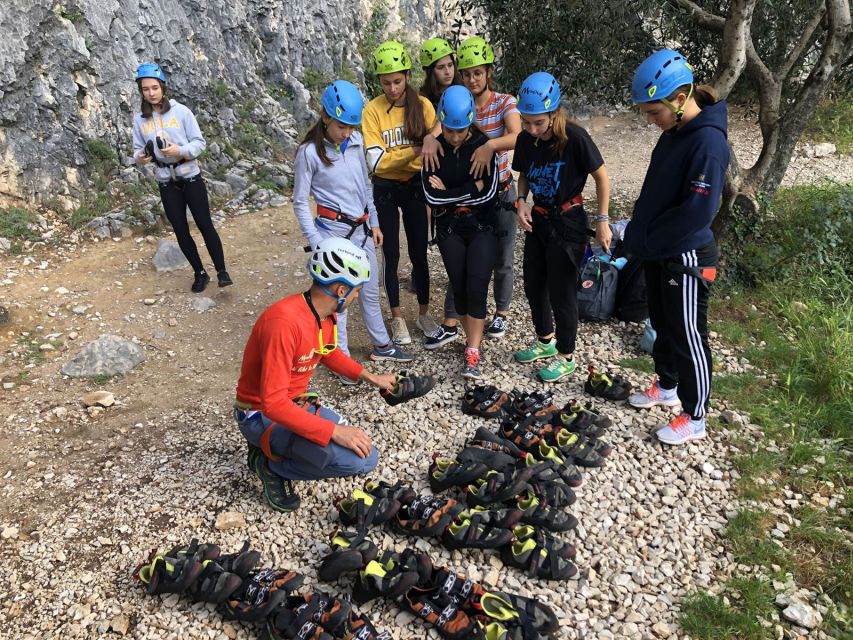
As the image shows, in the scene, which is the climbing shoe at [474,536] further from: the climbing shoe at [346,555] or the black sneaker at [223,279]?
the black sneaker at [223,279]

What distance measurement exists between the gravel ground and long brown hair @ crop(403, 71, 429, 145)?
7.50 feet

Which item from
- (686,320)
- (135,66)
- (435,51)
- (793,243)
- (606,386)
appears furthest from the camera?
(135,66)

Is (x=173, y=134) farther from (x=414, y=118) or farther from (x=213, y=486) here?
(x=213, y=486)

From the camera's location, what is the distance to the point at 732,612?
3.50 meters

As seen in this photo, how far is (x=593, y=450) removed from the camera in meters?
4.70

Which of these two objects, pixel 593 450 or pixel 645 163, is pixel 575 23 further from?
pixel 645 163

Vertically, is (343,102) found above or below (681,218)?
above

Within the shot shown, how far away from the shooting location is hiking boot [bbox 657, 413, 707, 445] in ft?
15.8

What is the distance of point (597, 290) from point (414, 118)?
2.83 meters

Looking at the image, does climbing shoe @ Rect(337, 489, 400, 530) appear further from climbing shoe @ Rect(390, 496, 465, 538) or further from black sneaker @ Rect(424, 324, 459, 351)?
black sneaker @ Rect(424, 324, 459, 351)

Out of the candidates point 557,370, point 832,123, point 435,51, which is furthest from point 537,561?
point 832,123

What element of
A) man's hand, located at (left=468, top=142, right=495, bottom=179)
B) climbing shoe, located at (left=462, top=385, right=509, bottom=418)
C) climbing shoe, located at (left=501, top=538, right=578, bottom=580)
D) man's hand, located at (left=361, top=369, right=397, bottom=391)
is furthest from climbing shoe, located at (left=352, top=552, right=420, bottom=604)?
man's hand, located at (left=468, top=142, right=495, bottom=179)

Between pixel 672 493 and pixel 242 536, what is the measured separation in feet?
10.4

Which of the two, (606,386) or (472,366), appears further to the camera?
(472,366)
